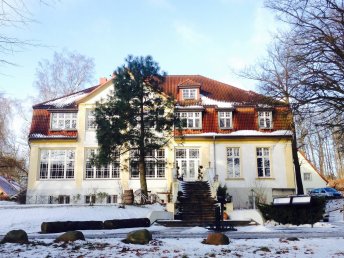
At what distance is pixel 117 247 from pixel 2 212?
1037 cm

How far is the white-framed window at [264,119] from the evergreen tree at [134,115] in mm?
8935

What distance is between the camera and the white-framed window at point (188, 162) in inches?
1074

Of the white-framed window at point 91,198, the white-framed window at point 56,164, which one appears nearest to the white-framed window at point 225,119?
the white-framed window at point 91,198

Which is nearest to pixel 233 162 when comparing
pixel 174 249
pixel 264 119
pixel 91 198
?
pixel 264 119

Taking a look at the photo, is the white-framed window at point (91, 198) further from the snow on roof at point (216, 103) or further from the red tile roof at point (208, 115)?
the snow on roof at point (216, 103)

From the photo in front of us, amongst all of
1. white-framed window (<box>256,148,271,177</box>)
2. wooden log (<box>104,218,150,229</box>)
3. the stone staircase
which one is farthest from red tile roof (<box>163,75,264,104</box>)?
wooden log (<box>104,218,150,229</box>)

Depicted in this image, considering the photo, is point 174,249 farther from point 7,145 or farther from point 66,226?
point 7,145

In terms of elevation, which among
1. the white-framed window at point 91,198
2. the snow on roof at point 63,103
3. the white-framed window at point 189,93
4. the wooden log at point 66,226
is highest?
the white-framed window at point 189,93

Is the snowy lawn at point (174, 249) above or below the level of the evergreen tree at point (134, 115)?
below

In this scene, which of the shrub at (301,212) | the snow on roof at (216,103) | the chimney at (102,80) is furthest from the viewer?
the chimney at (102,80)

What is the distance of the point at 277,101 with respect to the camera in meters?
13.0

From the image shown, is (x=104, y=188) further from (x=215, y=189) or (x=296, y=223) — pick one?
(x=296, y=223)

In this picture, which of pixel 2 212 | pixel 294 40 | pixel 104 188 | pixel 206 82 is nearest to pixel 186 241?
pixel 294 40

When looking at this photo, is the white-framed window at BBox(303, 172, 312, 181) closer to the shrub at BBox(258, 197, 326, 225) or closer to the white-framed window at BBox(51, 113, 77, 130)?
the shrub at BBox(258, 197, 326, 225)
